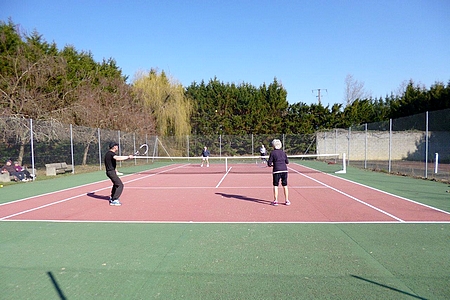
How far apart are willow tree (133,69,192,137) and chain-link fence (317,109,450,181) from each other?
14873 millimetres

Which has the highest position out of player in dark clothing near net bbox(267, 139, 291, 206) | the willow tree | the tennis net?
the willow tree

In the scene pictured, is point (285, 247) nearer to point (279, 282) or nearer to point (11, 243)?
point (279, 282)

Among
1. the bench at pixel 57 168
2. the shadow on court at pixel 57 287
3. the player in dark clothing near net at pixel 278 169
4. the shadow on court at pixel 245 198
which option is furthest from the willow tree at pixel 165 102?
the shadow on court at pixel 57 287

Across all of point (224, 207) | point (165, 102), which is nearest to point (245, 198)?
point (224, 207)

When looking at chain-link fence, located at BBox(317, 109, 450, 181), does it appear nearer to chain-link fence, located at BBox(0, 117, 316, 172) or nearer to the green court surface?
chain-link fence, located at BBox(0, 117, 316, 172)

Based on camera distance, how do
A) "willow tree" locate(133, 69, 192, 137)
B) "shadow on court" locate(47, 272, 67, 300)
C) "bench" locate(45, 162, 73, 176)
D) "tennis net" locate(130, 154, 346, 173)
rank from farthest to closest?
"willow tree" locate(133, 69, 192, 137)
"tennis net" locate(130, 154, 346, 173)
"bench" locate(45, 162, 73, 176)
"shadow on court" locate(47, 272, 67, 300)

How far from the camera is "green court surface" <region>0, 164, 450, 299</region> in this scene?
4.04 metres

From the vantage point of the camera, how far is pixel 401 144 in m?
29.6

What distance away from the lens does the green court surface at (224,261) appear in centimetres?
404

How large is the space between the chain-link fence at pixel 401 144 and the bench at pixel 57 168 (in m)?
18.4

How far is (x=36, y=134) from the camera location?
17891mm

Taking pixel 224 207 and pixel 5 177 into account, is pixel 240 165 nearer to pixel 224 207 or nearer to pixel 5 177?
pixel 5 177

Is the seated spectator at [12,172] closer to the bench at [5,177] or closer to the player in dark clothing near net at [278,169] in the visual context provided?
the bench at [5,177]

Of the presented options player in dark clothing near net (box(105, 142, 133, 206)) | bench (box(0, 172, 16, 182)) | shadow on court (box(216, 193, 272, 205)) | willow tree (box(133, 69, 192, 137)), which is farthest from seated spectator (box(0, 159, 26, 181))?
willow tree (box(133, 69, 192, 137))
